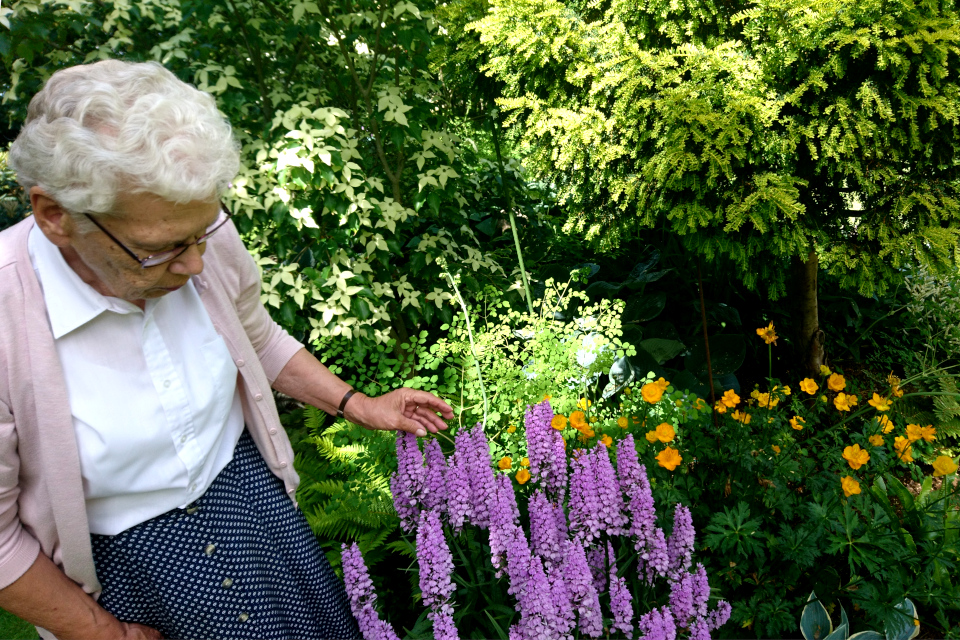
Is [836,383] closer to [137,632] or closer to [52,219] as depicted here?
[137,632]

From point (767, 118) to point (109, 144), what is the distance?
7.07 feet

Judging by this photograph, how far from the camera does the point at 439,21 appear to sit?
341 centimetres

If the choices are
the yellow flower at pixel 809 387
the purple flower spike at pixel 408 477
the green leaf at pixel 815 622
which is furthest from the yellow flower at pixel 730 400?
the purple flower spike at pixel 408 477

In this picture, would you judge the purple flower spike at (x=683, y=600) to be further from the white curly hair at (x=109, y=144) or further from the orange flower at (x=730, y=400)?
the white curly hair at (x=109, y=144)

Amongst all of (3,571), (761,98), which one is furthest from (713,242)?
(3,571)

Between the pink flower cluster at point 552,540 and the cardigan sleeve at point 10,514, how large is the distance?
2.07 ft

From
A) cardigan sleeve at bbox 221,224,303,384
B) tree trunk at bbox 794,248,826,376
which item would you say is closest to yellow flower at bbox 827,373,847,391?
tree trunk at bbox 794,248,826,376

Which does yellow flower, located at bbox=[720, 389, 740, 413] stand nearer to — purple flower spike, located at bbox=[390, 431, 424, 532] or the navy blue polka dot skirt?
purple flower spike, located at bbox=[390, 431, 424, 532]

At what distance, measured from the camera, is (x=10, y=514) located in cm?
128

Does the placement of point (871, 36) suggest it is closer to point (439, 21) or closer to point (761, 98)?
point (761, 98)

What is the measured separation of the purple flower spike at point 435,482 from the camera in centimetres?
166

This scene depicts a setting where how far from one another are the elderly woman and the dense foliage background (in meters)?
0.69

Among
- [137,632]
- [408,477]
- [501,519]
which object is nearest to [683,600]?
[501,519]

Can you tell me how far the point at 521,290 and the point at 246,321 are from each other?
5.80 feet
